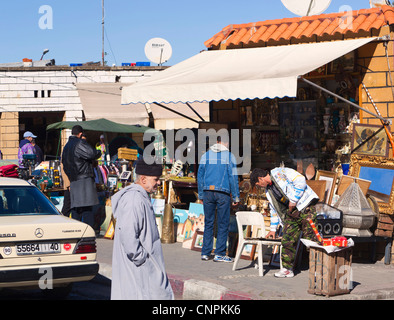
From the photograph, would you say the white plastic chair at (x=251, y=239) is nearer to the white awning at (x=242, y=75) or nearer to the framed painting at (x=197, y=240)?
the white awning at (x=242, y=75)

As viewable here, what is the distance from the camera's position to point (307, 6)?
12797mm

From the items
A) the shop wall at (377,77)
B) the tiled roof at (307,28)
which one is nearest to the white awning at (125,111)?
the tiled roof at (307,28)

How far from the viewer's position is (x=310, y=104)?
12211 millimetres

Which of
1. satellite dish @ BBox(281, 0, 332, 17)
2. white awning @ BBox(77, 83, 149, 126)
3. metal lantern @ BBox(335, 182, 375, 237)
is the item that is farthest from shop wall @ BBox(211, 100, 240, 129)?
white awning @ BBox(77, 83, 149, 126)

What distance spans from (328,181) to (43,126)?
19977 mm

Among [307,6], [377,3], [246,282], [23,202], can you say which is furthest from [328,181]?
[23,202]

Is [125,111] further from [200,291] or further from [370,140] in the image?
[200,291]

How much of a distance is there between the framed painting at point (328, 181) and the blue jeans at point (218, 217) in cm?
170

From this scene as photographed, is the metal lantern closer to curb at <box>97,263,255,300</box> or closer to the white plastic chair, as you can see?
the white plastic chair

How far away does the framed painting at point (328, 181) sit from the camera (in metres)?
10.9

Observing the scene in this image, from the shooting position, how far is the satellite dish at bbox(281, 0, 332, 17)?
41.8 feet

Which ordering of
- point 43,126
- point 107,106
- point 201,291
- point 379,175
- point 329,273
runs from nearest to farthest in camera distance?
1. point 329,273
2. point 201,291
3. point 379,175
4. point 107,106
5. point 43,126
